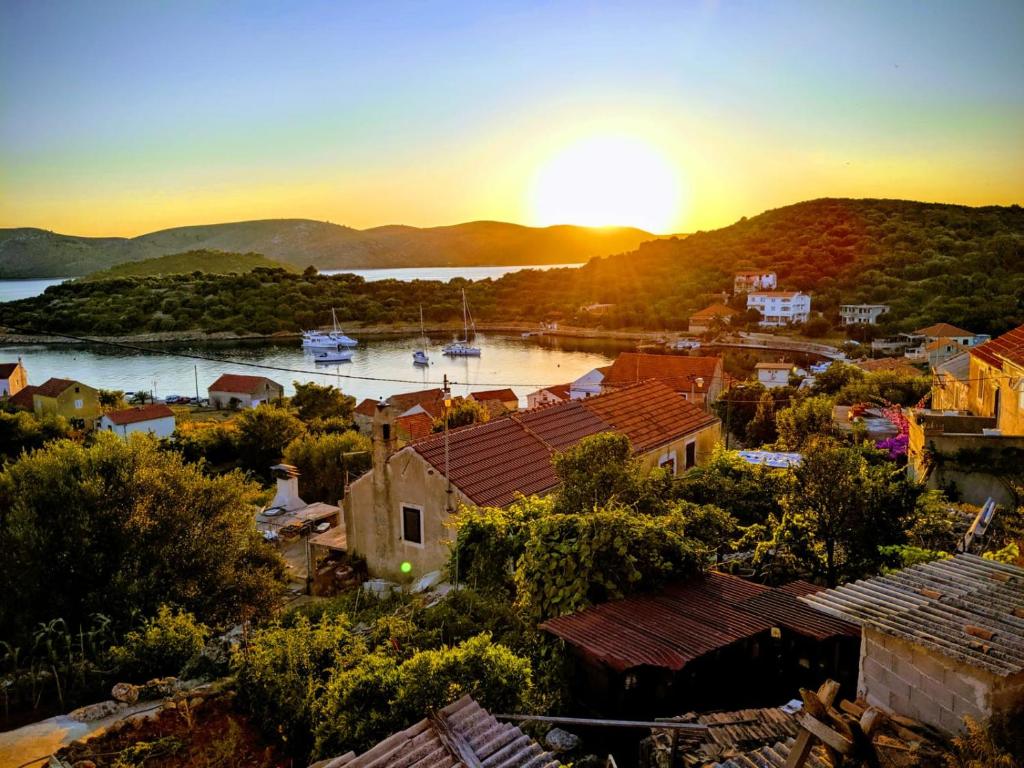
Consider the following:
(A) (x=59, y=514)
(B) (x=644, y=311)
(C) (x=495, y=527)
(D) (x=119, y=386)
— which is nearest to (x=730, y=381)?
(C) (x=495, y=527)

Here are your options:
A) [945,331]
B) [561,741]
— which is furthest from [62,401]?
[945,331]

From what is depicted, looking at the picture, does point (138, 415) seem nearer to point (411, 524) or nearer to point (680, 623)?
point (411, 524)

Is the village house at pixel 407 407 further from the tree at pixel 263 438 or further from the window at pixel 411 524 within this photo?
the window at pixel 411 524

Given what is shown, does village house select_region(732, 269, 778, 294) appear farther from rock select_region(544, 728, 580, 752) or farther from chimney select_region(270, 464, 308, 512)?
rock select_region(544, 728, 580, 752)

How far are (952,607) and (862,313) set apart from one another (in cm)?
7772

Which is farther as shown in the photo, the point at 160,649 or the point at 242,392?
the point at 242,392

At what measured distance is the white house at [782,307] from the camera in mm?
81938

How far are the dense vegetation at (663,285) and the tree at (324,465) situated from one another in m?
61.0

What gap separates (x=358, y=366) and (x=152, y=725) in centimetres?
6742

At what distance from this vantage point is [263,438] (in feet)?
94.0

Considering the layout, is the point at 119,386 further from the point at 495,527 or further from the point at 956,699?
the point at 956,699

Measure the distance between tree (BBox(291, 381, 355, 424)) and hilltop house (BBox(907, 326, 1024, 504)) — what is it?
96.4 ft

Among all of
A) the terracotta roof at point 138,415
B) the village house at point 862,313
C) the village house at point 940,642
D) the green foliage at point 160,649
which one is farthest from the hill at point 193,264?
the village house at point 940,642

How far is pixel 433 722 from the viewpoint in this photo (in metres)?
3.92
